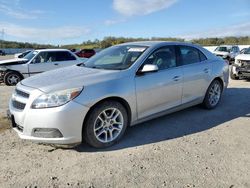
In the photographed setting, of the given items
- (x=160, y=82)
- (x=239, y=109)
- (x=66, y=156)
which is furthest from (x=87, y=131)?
(x=239, y=109)

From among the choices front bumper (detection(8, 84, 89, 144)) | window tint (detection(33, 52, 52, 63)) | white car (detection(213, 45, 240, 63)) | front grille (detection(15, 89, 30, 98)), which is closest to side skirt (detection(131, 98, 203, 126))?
front bumper (detection(8, 84, 89, 144))

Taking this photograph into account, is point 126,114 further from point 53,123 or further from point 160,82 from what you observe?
point 53,123

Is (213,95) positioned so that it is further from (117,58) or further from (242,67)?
(242,67)

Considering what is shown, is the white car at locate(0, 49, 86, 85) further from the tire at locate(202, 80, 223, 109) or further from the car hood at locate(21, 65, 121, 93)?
the car hood at locate(21, 65, 121, 93)

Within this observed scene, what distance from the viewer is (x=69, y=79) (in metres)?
4.39

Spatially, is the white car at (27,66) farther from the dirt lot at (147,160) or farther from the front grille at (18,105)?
the front grille at (18,105)

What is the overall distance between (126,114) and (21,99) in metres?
1.64

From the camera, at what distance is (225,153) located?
164 inches

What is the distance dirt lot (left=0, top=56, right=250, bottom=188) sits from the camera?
3.40 metres

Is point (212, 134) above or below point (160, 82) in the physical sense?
below

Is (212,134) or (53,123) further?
(212,134)

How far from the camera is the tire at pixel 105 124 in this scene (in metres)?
4.20

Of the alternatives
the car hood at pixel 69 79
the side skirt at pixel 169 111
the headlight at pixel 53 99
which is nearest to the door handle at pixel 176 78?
the side skirt at pixel 169 111

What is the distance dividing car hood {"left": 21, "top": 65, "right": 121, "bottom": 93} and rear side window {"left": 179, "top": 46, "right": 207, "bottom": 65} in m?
1.79
